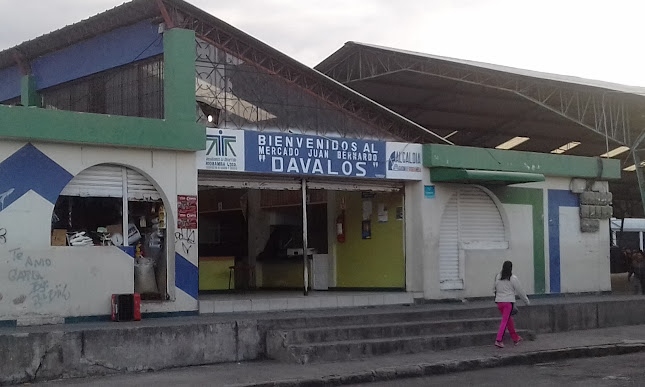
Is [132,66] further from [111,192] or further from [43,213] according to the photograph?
[43,213]

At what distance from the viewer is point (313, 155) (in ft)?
58.7

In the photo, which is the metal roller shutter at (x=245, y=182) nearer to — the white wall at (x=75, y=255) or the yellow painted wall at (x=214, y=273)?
the white wall at (x=75, y=255)

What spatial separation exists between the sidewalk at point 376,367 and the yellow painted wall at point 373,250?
389 cm

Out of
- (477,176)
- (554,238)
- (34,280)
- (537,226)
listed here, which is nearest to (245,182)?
(34,280)

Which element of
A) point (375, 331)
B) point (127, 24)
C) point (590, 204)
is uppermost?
point (127, 24)

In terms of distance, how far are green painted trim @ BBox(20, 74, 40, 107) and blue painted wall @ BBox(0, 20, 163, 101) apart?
11 centimetres

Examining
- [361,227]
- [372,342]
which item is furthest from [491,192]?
[372,342]

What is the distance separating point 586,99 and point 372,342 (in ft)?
47.0

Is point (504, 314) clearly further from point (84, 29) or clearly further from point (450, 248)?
point (84, 29)

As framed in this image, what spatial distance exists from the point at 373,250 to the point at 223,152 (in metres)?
5.36

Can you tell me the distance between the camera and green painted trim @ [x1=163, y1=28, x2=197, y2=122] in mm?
15812

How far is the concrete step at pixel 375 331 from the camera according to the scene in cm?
1478

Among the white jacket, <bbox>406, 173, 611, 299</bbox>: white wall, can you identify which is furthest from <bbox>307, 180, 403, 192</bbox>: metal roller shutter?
the white jacket

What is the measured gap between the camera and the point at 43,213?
14.4 metres
